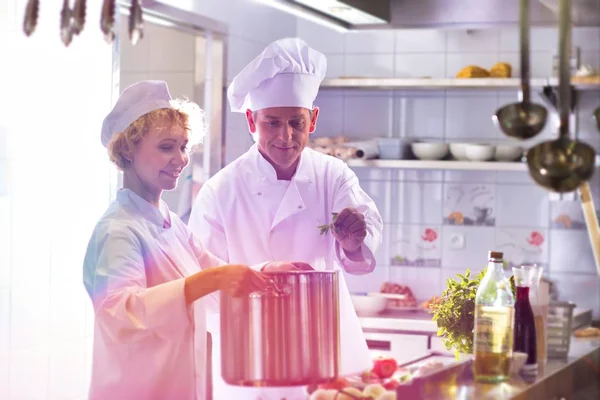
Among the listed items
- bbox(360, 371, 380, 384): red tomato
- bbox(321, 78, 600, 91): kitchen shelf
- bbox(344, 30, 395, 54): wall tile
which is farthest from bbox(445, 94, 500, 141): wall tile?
bbox(360, 371, 380, 384): red tomato

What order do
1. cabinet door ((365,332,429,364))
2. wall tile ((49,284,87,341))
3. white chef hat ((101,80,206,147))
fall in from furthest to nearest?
cabinet door ((365,332,429,364)) → wall tile ((49,284,87,341)) → white chef hat ((101,80,206,147))

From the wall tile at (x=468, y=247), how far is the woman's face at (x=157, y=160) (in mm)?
2728

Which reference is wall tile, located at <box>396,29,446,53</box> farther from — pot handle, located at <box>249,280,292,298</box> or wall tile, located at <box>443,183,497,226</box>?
pot handle, located at <box>249,280,292,298</box>

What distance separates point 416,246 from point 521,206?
0.60 meters

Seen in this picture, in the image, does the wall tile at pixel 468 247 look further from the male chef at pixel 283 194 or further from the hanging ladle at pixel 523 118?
the hanging ladle at pixel 523 118

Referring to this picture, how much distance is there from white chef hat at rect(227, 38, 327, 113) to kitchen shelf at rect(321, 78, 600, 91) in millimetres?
1682

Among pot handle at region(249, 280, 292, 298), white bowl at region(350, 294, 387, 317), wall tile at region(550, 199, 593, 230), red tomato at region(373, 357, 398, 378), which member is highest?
wall tile at region(550, 199, 593, 230)

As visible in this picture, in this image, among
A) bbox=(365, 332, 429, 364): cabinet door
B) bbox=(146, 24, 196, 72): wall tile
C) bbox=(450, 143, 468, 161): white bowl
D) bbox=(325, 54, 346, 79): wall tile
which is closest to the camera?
bbox=(365, 332, 429, 364): cabinet door

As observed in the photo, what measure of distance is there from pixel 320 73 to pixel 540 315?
1.16m

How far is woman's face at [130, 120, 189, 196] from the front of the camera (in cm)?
261

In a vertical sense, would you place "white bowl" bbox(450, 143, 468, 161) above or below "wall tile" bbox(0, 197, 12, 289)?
above

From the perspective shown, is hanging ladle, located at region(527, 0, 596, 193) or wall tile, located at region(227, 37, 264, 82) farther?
wall tile, located at region(227, 37, 264, 82)

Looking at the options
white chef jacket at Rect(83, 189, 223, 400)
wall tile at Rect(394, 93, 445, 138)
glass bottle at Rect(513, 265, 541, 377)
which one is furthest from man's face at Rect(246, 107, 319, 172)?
wall tile at Rect(394, 93, 445, 138)

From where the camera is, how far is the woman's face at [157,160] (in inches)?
103
